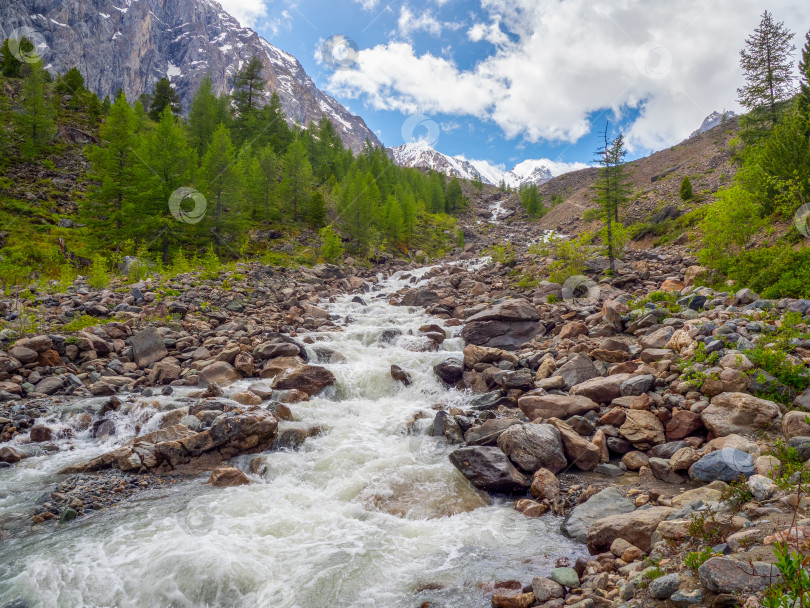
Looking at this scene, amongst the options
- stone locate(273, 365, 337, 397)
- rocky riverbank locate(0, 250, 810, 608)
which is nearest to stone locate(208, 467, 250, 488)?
rocky riverbank locate(0, 250, 810, 608)

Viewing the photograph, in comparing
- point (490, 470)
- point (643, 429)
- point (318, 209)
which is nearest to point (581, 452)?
point (643, 429)

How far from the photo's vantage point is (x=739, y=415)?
8.23m

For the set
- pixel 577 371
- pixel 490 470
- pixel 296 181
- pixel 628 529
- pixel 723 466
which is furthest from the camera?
pixel 296 181

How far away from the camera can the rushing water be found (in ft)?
19.5

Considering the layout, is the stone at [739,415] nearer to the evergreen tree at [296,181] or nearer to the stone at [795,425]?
the stone at [795,425]

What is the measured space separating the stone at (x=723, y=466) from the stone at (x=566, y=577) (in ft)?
10.8

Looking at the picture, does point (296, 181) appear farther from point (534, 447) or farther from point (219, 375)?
point (534, 447)

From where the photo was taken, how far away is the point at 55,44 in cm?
14812

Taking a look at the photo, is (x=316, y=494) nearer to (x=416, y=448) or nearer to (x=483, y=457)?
(x=416, y=448)

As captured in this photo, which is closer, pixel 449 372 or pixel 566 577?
pixel 566 577

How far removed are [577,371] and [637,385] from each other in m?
2.11

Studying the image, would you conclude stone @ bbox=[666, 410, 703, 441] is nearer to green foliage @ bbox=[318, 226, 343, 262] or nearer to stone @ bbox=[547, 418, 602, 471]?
stone @ bbox=[547, 418, 602, 471]

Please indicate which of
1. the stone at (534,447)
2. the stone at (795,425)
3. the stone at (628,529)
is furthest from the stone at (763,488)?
the stone at (534,447)

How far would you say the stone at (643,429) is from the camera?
923cm
